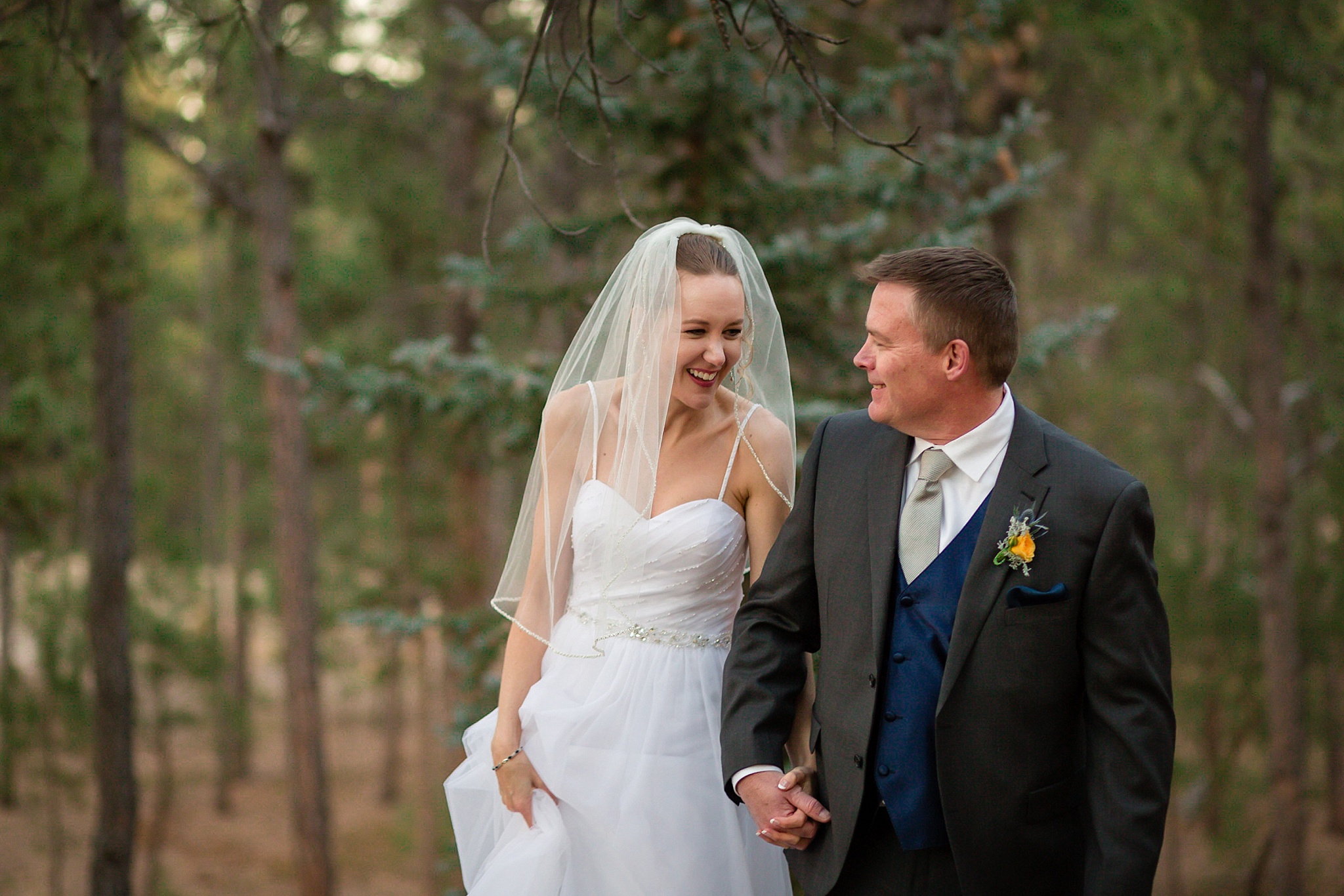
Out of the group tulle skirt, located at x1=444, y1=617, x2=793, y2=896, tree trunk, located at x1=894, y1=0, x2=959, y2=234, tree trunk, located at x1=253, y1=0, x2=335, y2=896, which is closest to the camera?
tulle skirt, located at x1=444, y1=617, x2=793, y2=896

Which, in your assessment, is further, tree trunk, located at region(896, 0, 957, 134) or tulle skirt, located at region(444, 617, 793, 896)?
tree trunk, located at region(896, 0, 957, 134)

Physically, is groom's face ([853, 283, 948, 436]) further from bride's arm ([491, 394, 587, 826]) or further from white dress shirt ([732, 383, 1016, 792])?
bride's arm ([491, 394, 587, 826])

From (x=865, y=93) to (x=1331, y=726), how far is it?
10.8m

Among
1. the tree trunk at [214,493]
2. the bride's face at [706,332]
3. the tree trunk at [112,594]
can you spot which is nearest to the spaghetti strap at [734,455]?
the bride's face at [706,332]

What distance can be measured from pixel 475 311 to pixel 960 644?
460 centimetres

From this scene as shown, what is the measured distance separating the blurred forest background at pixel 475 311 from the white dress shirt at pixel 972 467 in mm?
919

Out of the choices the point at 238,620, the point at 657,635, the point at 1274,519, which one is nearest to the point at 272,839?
the point at 238,620

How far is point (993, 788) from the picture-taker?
2.35 meters

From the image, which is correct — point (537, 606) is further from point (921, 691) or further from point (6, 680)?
point (6, 680)

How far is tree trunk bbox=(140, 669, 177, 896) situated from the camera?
1326cm

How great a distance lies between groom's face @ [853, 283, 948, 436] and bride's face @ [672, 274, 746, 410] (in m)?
0.50

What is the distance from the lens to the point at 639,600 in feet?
10.0

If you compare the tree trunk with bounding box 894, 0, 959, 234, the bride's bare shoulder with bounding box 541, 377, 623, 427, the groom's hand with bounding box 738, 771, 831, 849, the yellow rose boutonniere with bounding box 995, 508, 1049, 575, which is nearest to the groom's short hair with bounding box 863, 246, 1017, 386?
the yellow rose boutonniere with bounding box 995, 508, 1049, 575

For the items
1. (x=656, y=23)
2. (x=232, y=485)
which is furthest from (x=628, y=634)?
(x=232, y=485)
